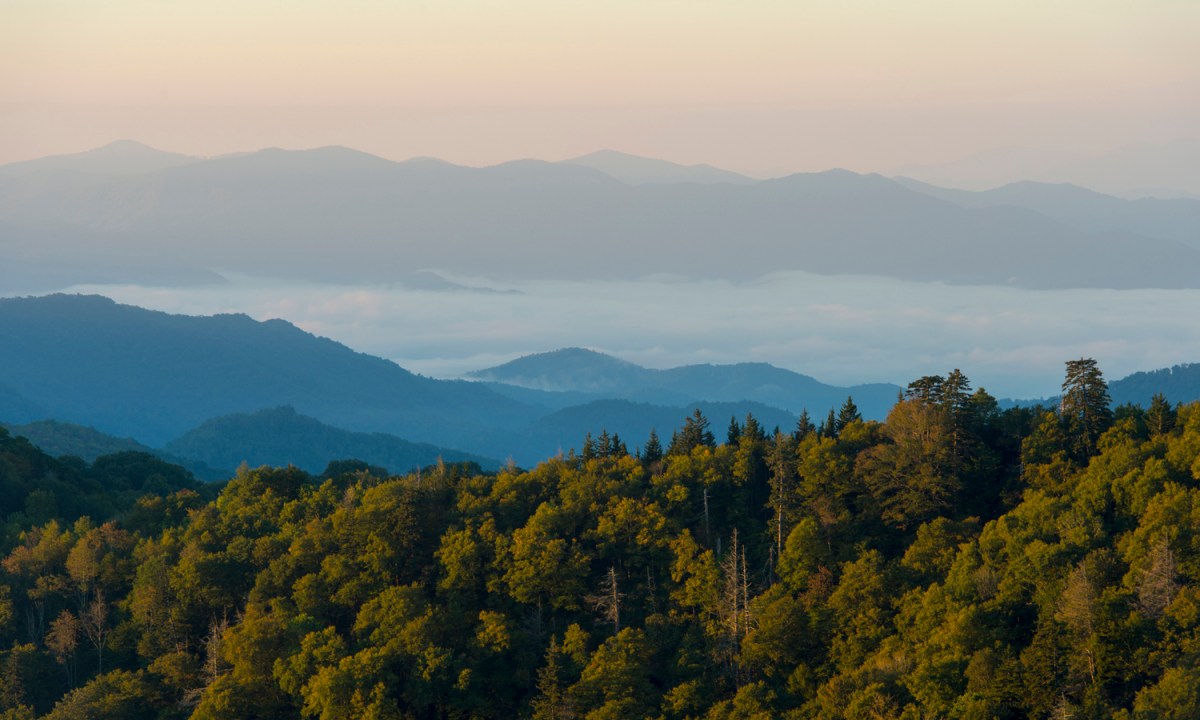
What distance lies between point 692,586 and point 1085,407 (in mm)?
29793

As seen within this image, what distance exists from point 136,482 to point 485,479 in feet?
204

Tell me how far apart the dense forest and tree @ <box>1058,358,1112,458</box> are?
0.66 feet

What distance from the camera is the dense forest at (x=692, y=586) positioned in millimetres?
83562

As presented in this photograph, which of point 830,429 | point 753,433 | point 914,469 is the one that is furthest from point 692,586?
point 830,429

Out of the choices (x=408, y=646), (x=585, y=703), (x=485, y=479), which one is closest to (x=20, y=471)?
(x=485, y=479)

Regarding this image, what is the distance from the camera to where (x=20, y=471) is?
147 meters

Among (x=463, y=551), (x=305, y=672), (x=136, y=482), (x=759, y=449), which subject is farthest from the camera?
(x=136, y=482)

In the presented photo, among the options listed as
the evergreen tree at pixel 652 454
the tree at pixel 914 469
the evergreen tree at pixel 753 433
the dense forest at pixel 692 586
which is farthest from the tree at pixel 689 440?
the tree at pixel 914 469

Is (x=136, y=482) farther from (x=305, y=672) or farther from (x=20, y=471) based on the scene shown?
(x=305, y=672)

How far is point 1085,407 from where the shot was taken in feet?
346

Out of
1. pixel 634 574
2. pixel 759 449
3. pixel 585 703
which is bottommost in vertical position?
pixel 585 703

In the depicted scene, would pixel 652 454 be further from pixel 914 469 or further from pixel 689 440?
pixel 914 469

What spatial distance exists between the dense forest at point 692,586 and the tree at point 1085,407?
203mm

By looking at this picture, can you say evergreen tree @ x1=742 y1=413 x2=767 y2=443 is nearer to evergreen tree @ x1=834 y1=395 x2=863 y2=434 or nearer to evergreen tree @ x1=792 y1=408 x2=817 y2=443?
evergreen tree @ x1=792 y1=408 x2=817 y2=443
